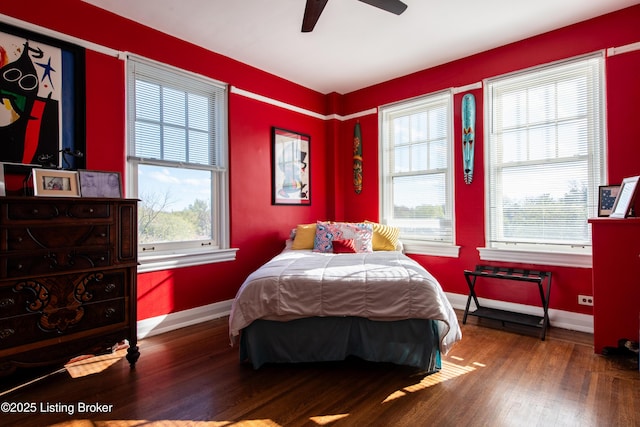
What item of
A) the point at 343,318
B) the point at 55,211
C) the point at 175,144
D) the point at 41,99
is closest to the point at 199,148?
the point at 175,144

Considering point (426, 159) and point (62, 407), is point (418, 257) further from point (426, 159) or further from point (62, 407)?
point (62, 407)

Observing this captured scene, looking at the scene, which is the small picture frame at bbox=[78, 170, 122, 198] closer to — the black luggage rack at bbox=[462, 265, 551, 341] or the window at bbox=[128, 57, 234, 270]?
the window at bbox=[128, 57, 234, 270]

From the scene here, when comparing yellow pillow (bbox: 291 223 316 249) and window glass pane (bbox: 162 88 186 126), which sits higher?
window glass pane (bbox: 162 88 186 126)

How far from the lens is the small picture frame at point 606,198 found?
2.81 m

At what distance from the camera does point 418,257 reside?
4117mm

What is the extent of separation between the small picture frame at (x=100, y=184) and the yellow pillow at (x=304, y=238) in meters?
1.78

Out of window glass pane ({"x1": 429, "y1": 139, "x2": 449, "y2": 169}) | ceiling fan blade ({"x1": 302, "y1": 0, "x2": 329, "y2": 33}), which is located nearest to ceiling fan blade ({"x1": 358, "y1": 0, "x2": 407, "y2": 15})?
ceiling fan blade ({"x1": 302, "y1": 0, "x2": 329, "y2": 33})

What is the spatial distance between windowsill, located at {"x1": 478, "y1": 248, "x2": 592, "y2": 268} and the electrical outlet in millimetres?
270

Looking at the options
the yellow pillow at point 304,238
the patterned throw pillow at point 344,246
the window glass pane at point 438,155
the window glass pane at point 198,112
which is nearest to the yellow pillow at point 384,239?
the patterned throw pillow at point 344,246

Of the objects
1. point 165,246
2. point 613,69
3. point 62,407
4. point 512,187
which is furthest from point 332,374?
point 613,69

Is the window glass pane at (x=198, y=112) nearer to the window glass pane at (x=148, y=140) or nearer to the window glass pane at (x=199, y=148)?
the window glass pane at (x=199, y=148)

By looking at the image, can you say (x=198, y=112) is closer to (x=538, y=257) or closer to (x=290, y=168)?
(x=290, y=168)

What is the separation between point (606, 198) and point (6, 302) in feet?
14.1

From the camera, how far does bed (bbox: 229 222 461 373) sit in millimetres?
2248
